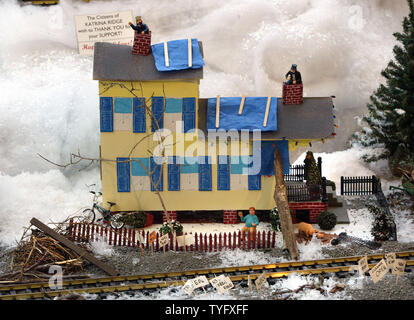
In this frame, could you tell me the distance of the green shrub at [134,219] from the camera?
1927cm

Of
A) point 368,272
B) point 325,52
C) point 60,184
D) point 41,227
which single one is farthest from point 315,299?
point 325,52

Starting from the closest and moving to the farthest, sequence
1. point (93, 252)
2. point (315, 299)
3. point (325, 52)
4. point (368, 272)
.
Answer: point (315, 299), point (368, 272), point (93, 252), point (325, 52)

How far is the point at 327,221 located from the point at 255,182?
8.24 feet

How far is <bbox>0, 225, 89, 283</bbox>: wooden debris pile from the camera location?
16.3 m

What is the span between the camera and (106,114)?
19156 millimetres

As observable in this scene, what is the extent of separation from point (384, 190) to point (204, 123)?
24.6ft

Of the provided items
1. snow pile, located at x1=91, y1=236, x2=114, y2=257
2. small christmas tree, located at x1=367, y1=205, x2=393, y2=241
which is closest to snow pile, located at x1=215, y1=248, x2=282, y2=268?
Answer: snow pile, located at x1=91, y1=236, x2=114, y2=257

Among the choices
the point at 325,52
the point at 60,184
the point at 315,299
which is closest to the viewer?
the point at 315,299

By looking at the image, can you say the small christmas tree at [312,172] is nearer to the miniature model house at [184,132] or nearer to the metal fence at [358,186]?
the miniature model house at [184,132]

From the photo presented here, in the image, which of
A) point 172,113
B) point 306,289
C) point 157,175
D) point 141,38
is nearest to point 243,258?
point 306,289

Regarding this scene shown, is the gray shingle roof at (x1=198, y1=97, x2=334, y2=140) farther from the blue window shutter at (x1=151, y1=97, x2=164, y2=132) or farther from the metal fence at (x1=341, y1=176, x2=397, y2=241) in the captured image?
the metal fence at (x1=341, y1=176, x2=397, y2=241)

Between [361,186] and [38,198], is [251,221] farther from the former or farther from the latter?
[38,198]

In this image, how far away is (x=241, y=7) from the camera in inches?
1067

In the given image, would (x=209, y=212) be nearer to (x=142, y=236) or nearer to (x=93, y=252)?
(x=142, y=236)
